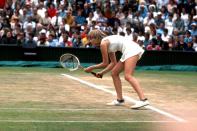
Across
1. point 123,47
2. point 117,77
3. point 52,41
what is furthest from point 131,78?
point 52,41

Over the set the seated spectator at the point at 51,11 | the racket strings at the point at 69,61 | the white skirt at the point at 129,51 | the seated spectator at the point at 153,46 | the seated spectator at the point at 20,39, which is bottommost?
the seated spectator at the point at 153,46

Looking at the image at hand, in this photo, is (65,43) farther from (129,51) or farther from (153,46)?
(129,51)

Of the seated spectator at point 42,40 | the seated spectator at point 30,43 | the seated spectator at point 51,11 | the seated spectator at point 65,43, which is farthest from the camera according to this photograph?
the seated spectator at point 51,11

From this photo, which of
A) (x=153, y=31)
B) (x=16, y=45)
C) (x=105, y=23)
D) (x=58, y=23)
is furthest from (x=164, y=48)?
(x=16, y=45)

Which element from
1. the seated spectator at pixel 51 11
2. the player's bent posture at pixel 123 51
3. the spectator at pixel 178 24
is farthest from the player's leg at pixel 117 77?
the spectator at pixel 178 24

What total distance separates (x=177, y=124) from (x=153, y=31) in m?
16.2

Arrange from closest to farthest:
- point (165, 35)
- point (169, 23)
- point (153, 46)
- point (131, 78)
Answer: point (131, 78) < point (153, 46) < point (165, 35) < point (169, 23)

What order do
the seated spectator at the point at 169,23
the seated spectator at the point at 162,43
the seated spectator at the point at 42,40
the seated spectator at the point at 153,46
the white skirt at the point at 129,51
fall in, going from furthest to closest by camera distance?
the seated spectator at the point at 169,23
the seated spectator at the point at 162,43
the seated spectator at the point at 153,46
the seated spectator at the point at 42,40
the white skirt at the point at 129,51

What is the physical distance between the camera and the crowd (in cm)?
2511

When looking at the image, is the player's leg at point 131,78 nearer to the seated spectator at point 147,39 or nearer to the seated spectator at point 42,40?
the seated spectator at point 42,40

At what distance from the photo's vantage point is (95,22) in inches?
1036

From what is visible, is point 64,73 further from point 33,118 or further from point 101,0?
point 33,118

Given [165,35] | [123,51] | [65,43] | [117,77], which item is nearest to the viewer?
[123,51]

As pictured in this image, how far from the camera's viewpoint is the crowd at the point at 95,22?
82.4ft
